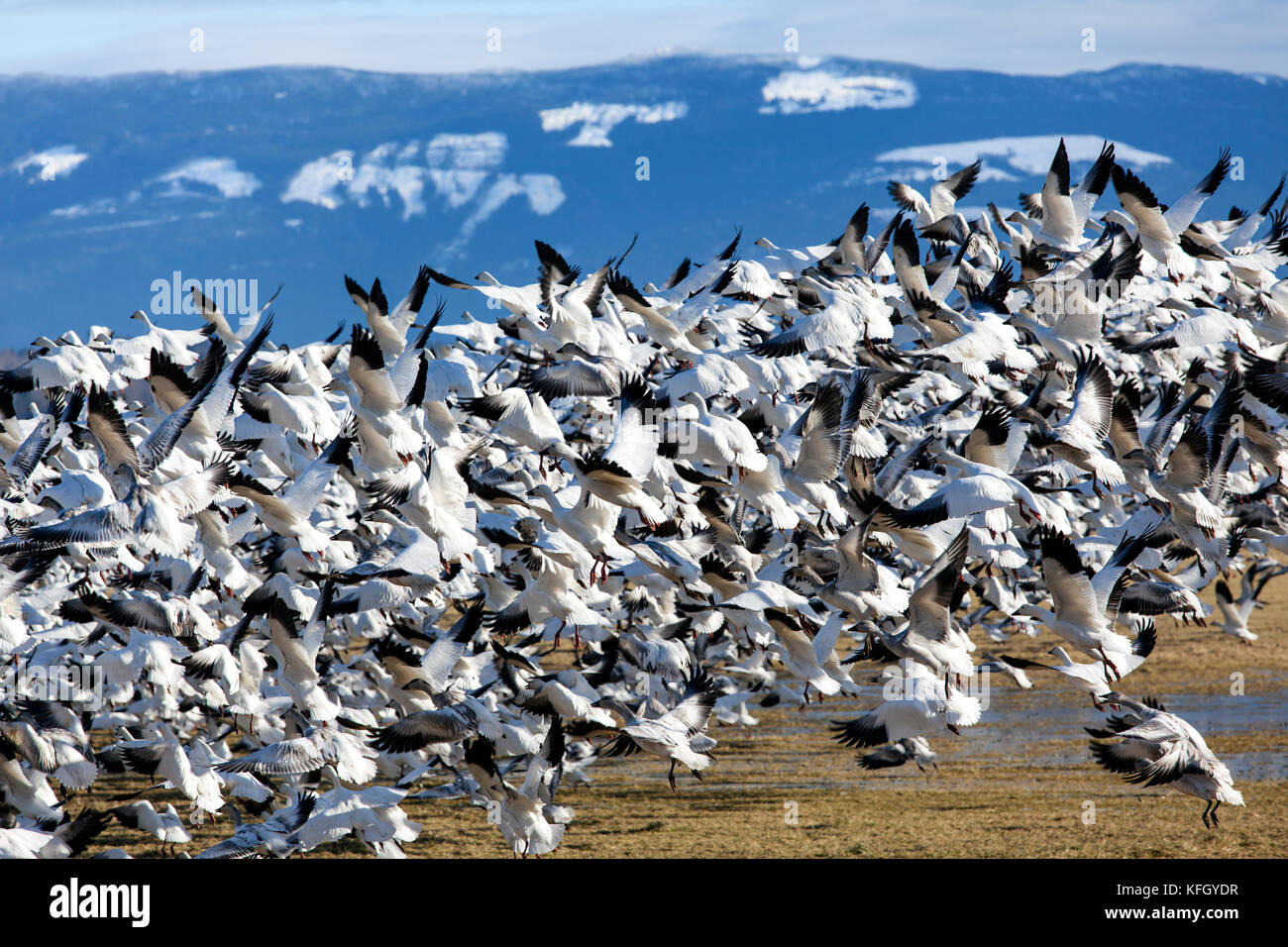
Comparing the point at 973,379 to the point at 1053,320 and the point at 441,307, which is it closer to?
the point at 1053,320

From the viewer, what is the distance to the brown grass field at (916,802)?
11727mm

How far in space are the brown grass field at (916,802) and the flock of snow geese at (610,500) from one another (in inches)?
76.0

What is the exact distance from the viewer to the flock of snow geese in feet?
27.3

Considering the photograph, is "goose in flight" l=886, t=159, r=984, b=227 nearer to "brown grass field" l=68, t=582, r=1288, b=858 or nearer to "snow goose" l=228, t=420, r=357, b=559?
"brown grass field" l=68, t=582, r=1288, b=858

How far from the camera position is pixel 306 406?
375 inches

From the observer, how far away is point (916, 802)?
539 inches

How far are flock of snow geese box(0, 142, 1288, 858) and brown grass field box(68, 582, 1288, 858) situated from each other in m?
1.93

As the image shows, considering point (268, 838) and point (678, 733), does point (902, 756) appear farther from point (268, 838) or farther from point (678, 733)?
point (268, 838)

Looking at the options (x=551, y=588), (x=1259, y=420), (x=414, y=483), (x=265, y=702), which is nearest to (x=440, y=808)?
(x=265, y=702)

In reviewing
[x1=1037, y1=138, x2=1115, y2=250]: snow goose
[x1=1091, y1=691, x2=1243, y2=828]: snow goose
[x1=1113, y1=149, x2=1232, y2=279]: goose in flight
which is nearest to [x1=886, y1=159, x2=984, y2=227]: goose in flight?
[x1=1037, y1=138, x2=1115, y2=250]: snow goose

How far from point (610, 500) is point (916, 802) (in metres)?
7.12

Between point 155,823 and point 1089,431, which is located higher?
point 1089,431

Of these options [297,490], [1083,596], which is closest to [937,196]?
[1083,596]

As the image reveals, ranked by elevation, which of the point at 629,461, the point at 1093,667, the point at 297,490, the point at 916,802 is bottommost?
the point at 916,802
